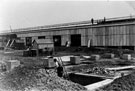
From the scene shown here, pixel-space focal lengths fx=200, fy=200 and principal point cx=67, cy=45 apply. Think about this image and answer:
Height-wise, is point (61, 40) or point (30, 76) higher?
point (30, 76)

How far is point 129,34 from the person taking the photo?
31375 millimetres

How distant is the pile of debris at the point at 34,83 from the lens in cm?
855

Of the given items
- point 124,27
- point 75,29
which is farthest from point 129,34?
point 75,29

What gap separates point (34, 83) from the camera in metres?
9.05

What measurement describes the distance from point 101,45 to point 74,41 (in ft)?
26.4

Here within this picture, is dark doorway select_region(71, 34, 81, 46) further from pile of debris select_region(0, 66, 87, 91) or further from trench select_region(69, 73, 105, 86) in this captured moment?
pile of debris select_region(0, 66, 87, 91)

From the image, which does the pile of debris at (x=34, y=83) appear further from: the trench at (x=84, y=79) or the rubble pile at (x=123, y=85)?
the trench at (x=84, y=79)

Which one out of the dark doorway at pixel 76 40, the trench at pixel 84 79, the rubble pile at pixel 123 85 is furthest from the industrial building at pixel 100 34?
the rubble pile at pixel 123 85

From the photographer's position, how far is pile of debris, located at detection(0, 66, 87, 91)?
28.1 ft

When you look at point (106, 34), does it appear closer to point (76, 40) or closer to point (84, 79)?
point (76, 40)

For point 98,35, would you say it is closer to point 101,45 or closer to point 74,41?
point 101,45

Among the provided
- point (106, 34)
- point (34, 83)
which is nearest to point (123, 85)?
point (34, 83)

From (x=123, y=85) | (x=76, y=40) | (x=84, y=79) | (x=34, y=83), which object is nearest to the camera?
(x=34, y=83)

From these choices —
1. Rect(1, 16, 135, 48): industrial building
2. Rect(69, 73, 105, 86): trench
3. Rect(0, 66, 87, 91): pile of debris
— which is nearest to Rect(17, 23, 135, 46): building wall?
Rect(1, 16, 135, 48): industrial building
